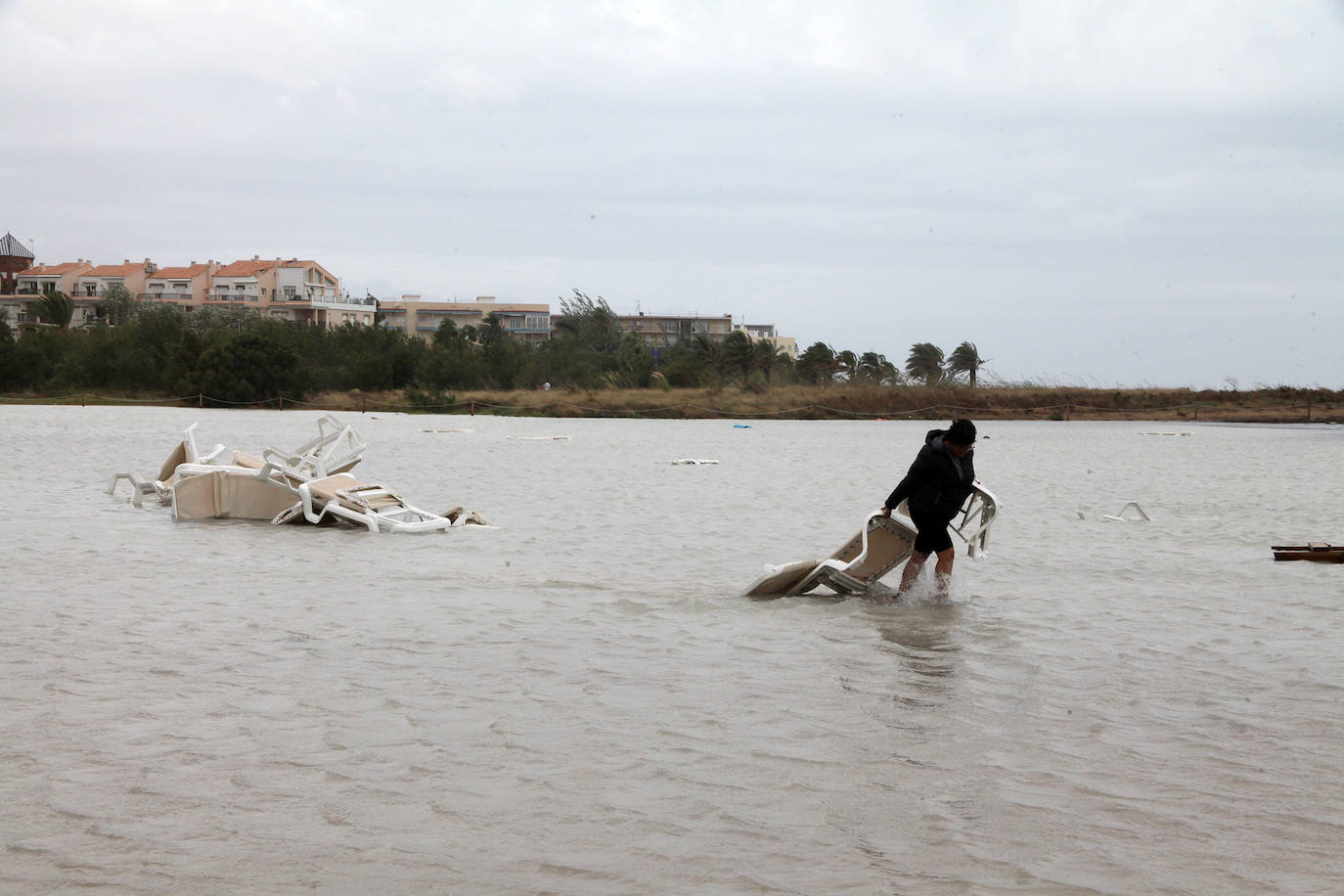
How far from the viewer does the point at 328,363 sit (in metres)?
71.6

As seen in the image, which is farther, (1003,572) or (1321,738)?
(1003,572)

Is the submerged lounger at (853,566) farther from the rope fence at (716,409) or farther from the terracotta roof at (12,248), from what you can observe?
the terracotta roof at (12,248)

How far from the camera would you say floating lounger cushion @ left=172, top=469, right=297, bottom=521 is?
14.2 m

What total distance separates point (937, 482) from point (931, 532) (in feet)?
1.22

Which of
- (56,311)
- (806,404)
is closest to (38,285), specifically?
(56,311)

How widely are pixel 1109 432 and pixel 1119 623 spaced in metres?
39.7

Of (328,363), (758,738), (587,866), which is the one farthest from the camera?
(328,363)

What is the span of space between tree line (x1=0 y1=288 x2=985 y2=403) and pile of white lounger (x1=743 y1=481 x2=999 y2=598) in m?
47.9

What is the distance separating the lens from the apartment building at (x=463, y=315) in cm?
13025

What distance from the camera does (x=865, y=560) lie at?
9891mm

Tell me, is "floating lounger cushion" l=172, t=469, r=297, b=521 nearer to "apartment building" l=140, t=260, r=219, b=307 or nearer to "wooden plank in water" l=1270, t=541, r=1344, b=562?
"wooden plank in water" l=1270, t=541, r=1344, b=562

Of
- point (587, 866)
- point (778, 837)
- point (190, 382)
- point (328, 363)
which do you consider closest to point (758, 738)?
point (778, 837)

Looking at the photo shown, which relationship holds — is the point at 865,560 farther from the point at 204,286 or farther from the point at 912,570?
the point at 204,286

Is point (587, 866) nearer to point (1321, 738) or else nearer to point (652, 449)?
point (1321, 738)
